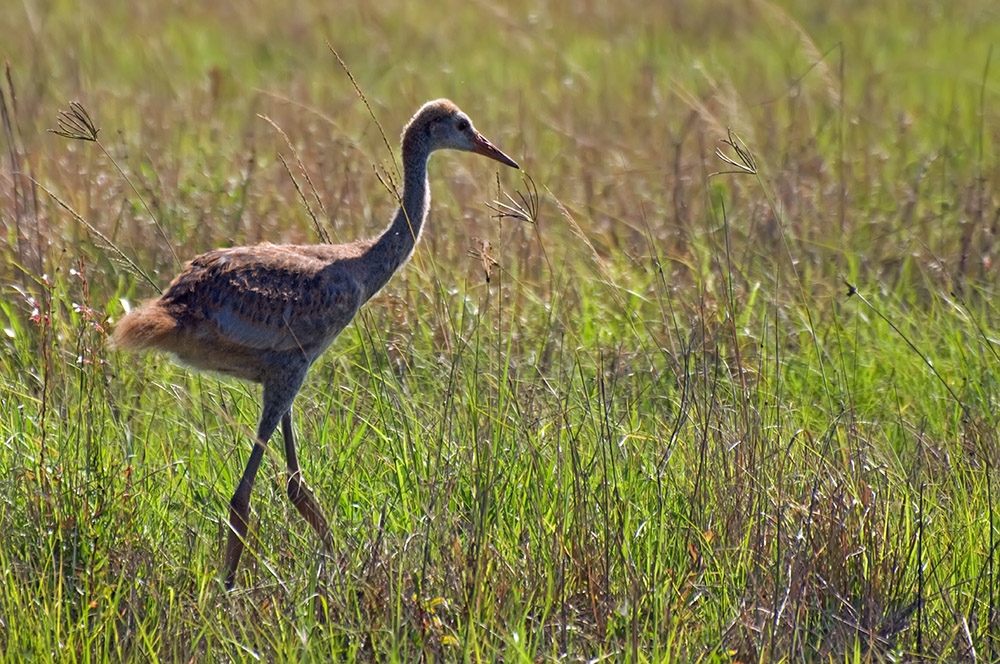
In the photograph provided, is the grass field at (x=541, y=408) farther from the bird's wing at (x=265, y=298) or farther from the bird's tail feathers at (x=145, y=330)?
the bird's wing at (x=265, y=298)

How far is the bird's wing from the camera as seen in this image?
4.24 metres

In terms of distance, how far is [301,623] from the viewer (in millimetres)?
3271

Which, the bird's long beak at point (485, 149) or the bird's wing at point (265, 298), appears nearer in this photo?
the bird's wing at point (265, 298)

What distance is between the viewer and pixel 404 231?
463 centimetres

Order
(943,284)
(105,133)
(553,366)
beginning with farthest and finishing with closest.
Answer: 1. (105,133)
2. (943,284)
3. (553,366)

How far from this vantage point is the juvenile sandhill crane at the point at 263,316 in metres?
4.12

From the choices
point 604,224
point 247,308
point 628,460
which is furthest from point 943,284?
point 247,308

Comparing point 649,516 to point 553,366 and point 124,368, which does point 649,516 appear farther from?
point 124,368

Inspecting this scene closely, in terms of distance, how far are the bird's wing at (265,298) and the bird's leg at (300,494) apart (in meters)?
0.28

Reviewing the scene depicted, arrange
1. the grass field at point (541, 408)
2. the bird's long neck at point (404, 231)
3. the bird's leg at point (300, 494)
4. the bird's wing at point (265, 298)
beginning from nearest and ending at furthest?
1. the grass field at point (541, 408)
2. the bird's leg at point (300, 494)
3. the bird's wing at point (265, 298)
4. the bird's long neck at point (404, 231)

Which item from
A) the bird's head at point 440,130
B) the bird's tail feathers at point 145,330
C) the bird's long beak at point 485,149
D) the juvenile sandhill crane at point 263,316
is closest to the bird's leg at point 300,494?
the juvenile sandhill crane at point 263,316

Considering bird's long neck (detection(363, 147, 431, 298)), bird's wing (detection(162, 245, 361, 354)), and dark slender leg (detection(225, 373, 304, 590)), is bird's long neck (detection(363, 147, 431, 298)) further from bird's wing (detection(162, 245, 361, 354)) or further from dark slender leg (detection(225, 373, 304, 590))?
dark slender leg (detection(225, 373, 304, 590))

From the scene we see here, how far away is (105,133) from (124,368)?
4059 mm

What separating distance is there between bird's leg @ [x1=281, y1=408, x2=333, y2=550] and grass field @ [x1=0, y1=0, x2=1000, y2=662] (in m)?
0.07
